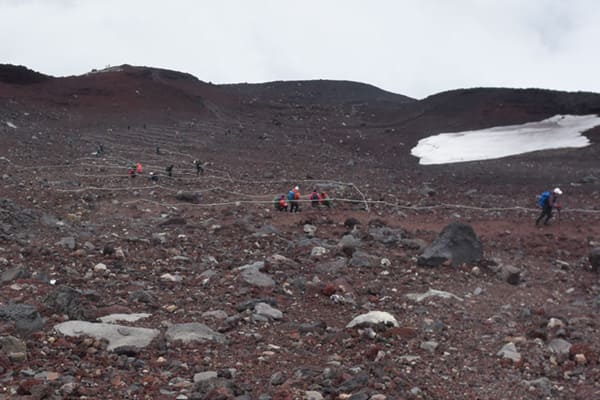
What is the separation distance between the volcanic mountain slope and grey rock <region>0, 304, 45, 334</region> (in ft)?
0.05

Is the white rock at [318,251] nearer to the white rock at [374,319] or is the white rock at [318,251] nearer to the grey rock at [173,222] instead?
the white rock at [374,319]

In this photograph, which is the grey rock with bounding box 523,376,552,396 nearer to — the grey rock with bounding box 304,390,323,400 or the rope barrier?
the grey rock with bounding box 304,390,323,400

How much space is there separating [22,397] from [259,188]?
11.7 meters

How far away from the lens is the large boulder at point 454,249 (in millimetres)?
8023

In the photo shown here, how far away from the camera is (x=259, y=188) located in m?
15.2

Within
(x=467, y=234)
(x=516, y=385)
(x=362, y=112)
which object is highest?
(x=362, y=112)

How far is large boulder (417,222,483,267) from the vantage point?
8.02 m

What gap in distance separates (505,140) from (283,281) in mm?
20765

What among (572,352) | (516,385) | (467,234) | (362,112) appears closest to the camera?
(516,385)

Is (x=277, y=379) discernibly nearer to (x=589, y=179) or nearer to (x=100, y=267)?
(x=100, y=267)

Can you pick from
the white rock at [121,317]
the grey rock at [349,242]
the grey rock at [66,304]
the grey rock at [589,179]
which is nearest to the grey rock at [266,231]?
the grey rock at [349,242]

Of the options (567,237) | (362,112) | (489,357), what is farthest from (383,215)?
(362,112)

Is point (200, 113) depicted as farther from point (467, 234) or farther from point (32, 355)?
point (32, 355)

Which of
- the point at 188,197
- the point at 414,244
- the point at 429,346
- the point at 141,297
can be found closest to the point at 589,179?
the point at 414,244
